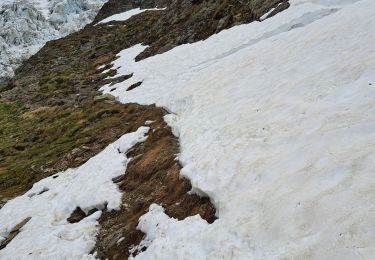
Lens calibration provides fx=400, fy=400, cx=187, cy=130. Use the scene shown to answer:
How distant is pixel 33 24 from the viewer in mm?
176750

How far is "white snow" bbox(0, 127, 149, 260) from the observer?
44.1 ft

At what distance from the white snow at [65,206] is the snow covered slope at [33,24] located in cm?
14836

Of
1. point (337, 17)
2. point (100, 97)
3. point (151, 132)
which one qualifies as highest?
point (337, 17)

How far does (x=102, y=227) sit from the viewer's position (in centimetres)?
1384

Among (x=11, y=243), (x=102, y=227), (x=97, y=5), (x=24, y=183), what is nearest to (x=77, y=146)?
(x=24, y=183)

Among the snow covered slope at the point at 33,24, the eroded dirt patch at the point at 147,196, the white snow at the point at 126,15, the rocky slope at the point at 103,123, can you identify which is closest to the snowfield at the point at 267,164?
the eroded dirt patch at the point at 147,196

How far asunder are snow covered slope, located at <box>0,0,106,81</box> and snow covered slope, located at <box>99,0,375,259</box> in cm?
15075

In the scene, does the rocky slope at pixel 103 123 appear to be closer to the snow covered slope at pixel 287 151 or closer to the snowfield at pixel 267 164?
the snowfield at pixel 267 164

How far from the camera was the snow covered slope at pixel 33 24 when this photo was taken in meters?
161

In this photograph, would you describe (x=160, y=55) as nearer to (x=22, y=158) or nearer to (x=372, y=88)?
(x=22, y=158)

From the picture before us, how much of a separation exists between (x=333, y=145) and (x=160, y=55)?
32.6m

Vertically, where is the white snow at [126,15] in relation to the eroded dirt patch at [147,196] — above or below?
below

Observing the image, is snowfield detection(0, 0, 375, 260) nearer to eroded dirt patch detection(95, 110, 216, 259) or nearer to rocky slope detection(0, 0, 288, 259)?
eroded dirt patch detection(95, 110, 216, 259)

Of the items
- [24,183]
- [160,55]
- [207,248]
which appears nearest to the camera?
[207,248]
